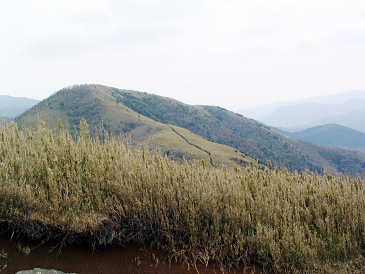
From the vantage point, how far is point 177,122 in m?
137

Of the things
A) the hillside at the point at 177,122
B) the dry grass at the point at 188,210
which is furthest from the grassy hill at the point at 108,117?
the dry grass at the point at 188,210

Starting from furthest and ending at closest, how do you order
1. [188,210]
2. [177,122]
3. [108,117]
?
1. [177,122]
2. [108,117]
3. [188,210]

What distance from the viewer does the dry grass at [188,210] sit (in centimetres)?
304

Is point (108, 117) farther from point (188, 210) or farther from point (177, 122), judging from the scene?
point (188, 210)

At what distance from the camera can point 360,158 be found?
462ft

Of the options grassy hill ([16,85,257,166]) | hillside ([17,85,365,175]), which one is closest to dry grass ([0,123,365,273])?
grassy hill ([16,85,257,166])

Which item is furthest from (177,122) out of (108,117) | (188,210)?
(188,210)

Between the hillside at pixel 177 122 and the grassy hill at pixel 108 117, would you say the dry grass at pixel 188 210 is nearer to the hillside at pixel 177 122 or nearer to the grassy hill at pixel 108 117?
the grassy hill at pixel 108 117

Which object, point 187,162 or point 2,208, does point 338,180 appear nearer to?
point 187,162

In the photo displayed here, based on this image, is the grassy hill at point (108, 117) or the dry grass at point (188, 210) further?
the grassy hill at point (108, 117)

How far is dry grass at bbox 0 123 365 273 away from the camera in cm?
304

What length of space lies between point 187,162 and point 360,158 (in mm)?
157798

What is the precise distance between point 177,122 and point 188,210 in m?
133

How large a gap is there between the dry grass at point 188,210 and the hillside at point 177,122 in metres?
79.8
